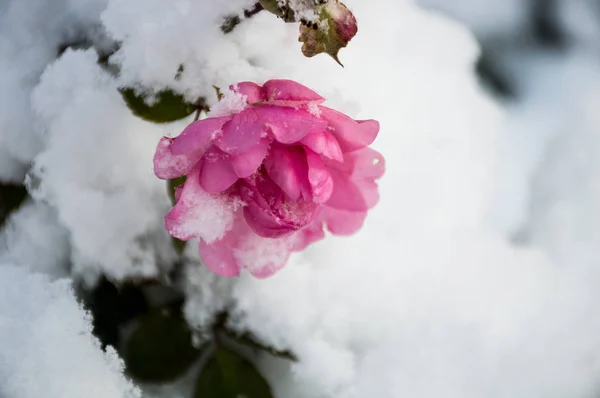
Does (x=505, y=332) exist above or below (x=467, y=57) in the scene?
below

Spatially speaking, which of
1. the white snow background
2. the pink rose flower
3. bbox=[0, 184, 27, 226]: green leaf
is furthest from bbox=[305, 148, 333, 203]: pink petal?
bbox=[0, 184, 27, 226]: green leaf

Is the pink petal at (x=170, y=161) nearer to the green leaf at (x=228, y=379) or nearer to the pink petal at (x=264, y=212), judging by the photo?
the pink petal at (x=264, y=212)

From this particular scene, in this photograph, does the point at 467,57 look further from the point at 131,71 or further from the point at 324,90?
the point at 131,71

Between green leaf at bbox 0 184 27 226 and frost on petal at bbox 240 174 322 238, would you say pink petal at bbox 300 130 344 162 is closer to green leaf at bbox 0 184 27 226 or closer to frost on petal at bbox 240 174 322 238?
frost on petal at bbox 240 174 322 238

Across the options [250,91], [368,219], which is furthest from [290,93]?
[368,219]

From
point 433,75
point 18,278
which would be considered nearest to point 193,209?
point 18,278

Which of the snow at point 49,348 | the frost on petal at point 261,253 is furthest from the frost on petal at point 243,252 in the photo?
the snow at point 49,348
